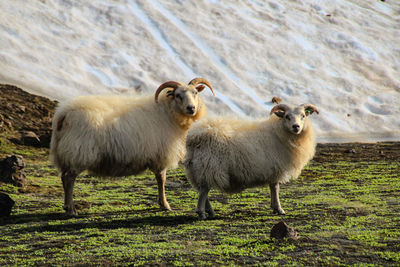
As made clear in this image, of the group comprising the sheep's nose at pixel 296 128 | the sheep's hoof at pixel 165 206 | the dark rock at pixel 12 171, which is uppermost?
the sheep's nose at pixel 296 128

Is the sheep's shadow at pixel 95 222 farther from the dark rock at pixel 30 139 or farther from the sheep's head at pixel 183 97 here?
the dark rock at pixel 30 139

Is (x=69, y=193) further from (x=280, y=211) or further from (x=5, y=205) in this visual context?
(x=280, y=211)

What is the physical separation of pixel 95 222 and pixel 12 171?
3857mm

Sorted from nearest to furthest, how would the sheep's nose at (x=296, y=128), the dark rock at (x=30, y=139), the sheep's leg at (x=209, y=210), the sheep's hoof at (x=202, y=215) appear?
the sheep's hoof at (x=202, y=215)
the sheep's leg at (x=209, y=210)
the sheep's nose at (x=296, y=128)
the dark rock at (x=30, y=139)

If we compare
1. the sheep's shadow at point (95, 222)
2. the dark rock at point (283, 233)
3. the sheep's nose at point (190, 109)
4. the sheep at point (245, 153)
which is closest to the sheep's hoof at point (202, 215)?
the sheep at point (245, 153)

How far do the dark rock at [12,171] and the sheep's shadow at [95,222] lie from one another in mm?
2639

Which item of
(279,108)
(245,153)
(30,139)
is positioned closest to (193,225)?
(245,153)

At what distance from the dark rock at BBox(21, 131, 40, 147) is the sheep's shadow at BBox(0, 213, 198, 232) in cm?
907

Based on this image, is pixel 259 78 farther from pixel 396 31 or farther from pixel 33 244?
pixel 33 244

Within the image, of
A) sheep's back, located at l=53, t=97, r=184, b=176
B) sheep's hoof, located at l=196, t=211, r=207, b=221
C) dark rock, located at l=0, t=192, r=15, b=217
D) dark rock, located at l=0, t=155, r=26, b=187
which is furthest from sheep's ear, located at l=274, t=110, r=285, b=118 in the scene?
dark rock, located at l=0, t=155, r=26, b=187

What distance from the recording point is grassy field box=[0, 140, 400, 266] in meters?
6.12

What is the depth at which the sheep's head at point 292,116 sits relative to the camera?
9.41m

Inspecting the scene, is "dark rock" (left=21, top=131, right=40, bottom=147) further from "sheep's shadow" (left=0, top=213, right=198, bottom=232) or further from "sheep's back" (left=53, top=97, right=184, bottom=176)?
"sheep's shadow" (left=0, top=213, right=198, bottom=232)

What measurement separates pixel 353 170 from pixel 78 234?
10.9 meters
